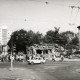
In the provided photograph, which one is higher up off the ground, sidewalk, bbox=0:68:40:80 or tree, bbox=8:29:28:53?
tree, bbox=8:29:28:53

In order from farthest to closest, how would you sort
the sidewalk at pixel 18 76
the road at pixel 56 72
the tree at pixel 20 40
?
the tree at pixel 20 40
the road at pixel 56 72
the sidewalk at pixel 18 76

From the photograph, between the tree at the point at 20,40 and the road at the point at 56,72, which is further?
the tree at the point at 20,40

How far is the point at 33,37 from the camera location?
90000 mm

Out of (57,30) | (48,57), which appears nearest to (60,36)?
(57,30)

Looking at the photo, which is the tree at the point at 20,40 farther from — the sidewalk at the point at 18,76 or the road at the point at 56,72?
the sidewalk at the point at 18,76

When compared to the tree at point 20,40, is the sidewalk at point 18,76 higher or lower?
lower

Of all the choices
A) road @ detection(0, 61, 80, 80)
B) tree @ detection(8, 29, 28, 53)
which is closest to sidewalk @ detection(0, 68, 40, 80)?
road @ detection(0, 61, 80, 80)

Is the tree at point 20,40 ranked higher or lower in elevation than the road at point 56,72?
higher

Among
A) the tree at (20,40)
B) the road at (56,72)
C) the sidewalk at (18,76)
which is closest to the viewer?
the sidewalk at (18,76)

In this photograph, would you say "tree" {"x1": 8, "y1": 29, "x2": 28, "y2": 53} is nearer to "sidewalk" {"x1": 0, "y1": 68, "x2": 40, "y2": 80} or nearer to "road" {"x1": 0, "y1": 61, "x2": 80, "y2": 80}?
"road" {"x1": 0, "y1": 61, "x2": 80, "y2": 80}

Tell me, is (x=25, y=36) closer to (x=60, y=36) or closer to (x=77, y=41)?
(x=60, y=36)

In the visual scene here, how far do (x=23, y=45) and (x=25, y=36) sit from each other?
4.31m

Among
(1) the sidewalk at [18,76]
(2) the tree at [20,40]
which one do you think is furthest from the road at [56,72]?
(2) the tree at [20,40]

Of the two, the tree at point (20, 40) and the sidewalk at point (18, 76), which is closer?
the sidewalk at point (18, 76)
